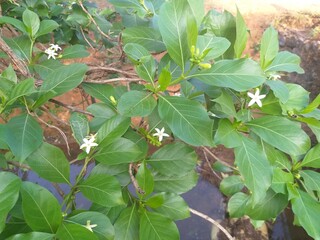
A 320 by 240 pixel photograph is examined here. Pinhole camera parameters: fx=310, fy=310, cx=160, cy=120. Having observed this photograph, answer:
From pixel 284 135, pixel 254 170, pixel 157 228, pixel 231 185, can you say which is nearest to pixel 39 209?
pixel 157 228

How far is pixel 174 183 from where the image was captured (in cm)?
92

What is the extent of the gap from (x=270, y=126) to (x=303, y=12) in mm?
5244

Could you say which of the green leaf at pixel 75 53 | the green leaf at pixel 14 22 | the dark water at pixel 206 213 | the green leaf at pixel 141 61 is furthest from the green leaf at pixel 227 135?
the dark water at pixel 206 213

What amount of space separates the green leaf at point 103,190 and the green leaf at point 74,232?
3.7 inches

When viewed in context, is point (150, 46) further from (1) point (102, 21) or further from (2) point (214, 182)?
(2) point (214, 182)

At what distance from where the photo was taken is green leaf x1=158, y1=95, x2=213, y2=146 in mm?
717

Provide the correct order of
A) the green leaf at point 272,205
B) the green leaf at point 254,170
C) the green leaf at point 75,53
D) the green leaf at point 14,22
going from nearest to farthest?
the green leaf at point 254,170 → the green leaf at point 272,205 → the green leaf at point 14,22 → the green leaf at point 75,53

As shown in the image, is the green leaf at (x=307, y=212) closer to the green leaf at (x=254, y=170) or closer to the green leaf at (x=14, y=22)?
the green leaf at (x=254, y=170)

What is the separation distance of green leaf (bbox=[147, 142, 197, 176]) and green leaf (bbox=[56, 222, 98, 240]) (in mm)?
280

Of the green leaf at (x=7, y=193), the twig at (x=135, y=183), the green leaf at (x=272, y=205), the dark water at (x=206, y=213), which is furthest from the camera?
the dark water at (x=206, y=213)

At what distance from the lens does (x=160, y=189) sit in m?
0.92

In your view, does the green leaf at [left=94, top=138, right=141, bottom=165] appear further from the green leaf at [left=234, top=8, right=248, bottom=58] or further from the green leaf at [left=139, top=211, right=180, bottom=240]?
the green leaf at [left=234, top=8, right=248, bottom=58]

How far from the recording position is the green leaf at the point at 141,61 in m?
0.82

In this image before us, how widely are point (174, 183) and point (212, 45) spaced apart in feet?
1.34
